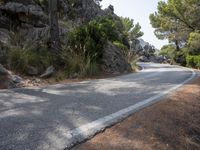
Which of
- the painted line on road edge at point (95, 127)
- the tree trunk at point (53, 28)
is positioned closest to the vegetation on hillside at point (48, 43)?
the tree trunk at point (53, 28)

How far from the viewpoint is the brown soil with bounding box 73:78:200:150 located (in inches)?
130

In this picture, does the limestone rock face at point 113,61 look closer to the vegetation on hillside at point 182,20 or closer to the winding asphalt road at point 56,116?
the winding asphalt road at point 56,116

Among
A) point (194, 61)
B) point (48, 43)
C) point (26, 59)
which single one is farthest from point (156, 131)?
A: point (194, 61)

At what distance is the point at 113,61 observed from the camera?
14.5m

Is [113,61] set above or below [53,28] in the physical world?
below

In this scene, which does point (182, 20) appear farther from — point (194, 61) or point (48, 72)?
point (48, 72)

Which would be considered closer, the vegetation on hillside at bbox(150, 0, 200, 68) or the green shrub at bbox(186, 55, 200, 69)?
the vegetation on hillside at bbox(150, 0, 200, 68)

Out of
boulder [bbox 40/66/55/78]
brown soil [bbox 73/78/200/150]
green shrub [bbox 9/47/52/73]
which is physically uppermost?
green shrub [bbox 9/47/52/73]

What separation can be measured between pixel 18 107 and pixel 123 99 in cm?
234

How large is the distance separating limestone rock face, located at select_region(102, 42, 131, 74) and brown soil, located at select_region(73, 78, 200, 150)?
7903 millimetres

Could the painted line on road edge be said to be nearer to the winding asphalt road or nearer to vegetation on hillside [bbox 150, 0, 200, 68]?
the winding asphalt road

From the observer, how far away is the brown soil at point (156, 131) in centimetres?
331

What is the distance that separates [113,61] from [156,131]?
1058 cm

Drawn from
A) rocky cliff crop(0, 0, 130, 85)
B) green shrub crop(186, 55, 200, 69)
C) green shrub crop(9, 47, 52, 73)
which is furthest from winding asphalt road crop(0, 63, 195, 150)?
green shrub crop(186, 55, 200, 69)
